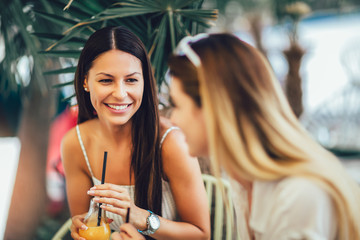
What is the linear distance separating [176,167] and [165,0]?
671 mm

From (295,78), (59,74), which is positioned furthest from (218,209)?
(295,78)

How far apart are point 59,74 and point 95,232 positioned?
1.70 meters

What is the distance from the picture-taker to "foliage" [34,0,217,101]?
1.31 metres

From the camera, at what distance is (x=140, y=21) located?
146 cm

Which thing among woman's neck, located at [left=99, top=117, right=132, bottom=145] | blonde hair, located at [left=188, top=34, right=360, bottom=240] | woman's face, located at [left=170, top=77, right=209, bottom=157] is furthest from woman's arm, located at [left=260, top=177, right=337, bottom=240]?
woman's neck, located at [left=99, top=117, right=132, bottom=145]

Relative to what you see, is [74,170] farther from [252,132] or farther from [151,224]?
[252,132]

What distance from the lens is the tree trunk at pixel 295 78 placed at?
350cm

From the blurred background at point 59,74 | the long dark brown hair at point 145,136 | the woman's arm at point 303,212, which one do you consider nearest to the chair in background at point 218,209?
the blurred background at point 59,74

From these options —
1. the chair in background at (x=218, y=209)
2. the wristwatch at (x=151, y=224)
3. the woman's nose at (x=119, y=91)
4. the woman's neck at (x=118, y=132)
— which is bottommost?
the chair in background at (x=218, y=209)

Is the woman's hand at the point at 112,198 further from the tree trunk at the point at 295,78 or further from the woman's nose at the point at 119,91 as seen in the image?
the tree trunk at the point at 295,78

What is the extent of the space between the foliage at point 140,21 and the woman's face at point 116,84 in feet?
1.01

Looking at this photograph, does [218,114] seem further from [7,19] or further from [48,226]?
[48,226]

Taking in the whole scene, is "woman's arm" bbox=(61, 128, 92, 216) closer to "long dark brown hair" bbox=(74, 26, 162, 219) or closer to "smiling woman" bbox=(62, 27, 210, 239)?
"smiling woman" bbox=(62, 27, 210, 239)

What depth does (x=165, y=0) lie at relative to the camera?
135 centimetres
